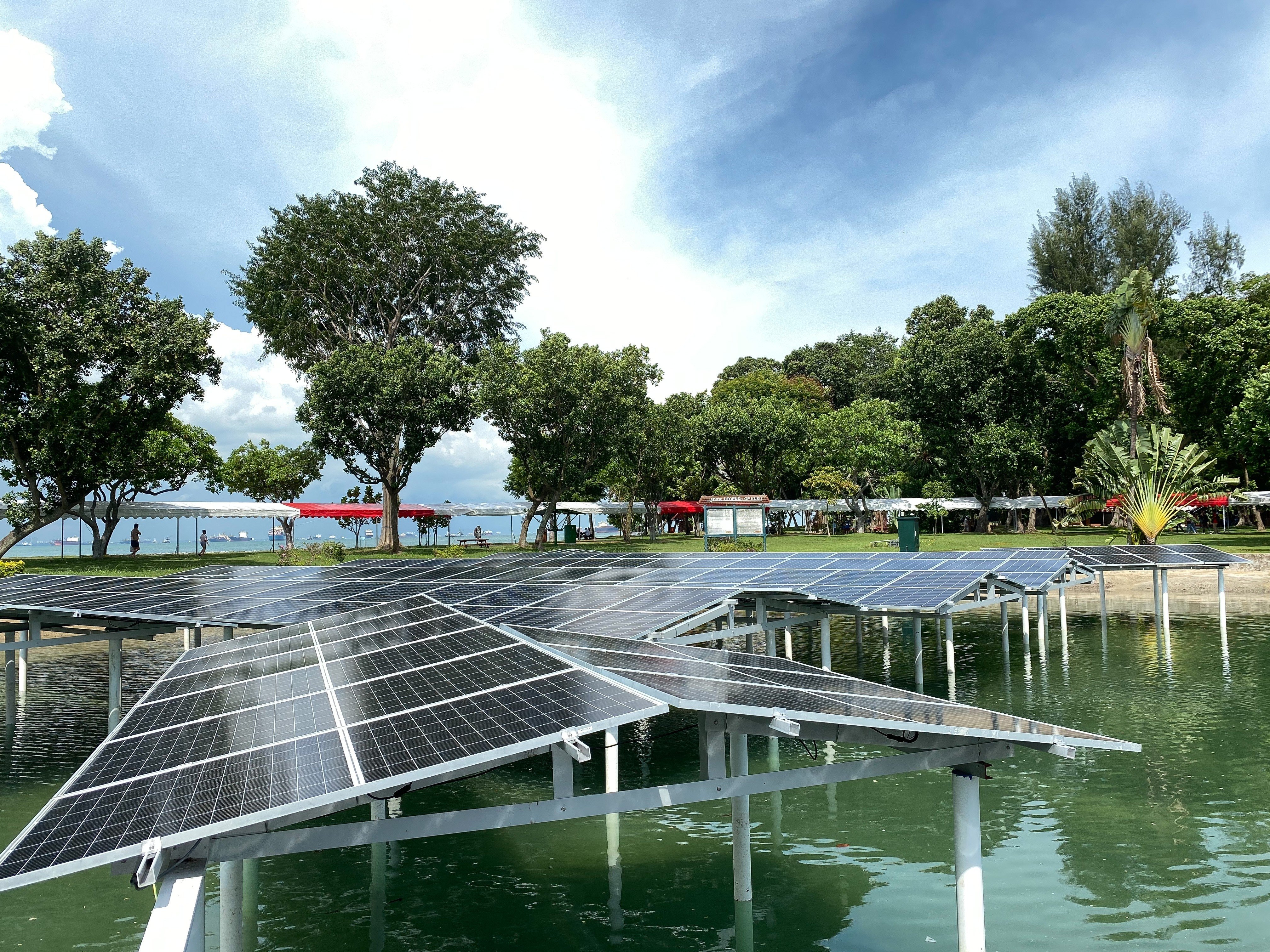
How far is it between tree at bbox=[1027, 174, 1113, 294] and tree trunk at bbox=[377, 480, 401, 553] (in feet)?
188

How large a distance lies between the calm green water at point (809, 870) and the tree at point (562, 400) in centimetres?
3275

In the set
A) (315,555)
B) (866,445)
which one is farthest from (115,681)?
→ (866,445)

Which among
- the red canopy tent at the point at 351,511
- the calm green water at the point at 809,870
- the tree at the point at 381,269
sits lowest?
the calm green water at the point at 809,870

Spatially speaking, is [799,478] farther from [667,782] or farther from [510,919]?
[510,919]

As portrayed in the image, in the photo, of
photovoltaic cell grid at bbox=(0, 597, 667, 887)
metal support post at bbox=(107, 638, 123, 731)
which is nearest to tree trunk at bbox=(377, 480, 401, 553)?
metal support post at bbox=(107, 638, 123, 731)

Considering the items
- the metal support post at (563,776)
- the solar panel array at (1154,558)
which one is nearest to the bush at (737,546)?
the solar panel array at (1154,558)

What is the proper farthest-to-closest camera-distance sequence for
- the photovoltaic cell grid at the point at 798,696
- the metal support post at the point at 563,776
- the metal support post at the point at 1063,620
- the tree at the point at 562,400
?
the tree at the point at 562,400
the metal support post at the point at 1063,620
the metal support post at the point at 563,776
the photovoltaic cell grid at the point at 798,696

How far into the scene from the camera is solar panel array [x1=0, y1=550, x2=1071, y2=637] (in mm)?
14961

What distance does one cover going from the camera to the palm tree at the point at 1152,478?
38.8m

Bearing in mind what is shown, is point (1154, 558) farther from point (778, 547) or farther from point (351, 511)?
point (351, 511)

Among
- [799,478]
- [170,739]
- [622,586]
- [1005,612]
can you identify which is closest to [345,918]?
[170,739]

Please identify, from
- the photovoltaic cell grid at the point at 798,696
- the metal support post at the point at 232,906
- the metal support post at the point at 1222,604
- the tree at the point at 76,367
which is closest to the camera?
the photovoltaic cell grid at the point at 798,696

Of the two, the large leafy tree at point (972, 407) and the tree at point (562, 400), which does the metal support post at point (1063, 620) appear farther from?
the large leafy tree at point (972, 407)

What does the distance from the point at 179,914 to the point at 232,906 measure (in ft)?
7.23
